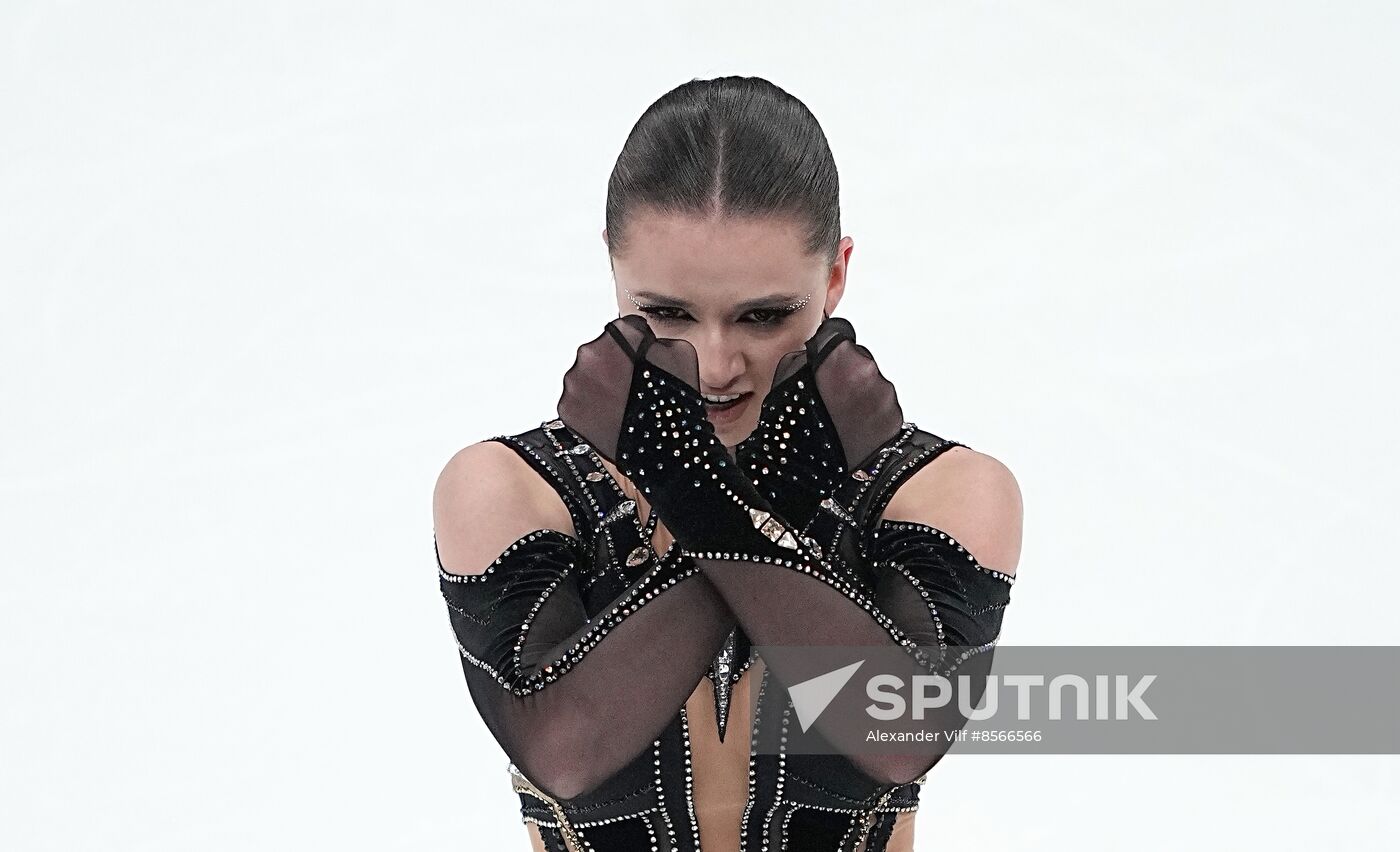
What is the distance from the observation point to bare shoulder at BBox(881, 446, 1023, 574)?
2.09 m

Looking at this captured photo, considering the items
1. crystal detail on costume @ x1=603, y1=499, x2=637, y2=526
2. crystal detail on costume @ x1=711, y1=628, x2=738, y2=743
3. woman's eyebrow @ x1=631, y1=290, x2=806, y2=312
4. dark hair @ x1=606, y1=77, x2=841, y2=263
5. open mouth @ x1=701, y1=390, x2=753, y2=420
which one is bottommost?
crystal detail on costume @ x1=711, y1=628, x2=738, y2=743

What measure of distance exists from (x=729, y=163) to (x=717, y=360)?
280mm

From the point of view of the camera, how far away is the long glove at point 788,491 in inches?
70.3

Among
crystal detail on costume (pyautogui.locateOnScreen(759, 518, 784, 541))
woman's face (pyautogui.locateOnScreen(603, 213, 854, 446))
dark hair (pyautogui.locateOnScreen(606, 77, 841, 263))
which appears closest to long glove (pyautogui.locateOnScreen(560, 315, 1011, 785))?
crystal detail on costume (pyautogui.locateOnScreen(759, 518, 784, 541))

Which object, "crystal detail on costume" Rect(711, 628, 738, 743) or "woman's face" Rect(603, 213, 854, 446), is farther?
"crystal detail on costume" Rect(711, 628, 738, 743)

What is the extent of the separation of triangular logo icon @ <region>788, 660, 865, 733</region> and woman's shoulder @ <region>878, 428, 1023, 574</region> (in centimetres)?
34

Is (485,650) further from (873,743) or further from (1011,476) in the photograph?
(1011,476)

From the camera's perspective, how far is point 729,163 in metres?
2.08

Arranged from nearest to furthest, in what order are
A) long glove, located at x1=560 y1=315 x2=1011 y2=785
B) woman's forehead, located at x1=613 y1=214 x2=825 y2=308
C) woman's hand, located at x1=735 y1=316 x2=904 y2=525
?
long glove, located at x1=560 y1=315 x2=1011 y2=785 → woman's hand, located at x1=735 y1=316 x2=904 y2=525 → woman's forehead, located at x1=613 y1=214 x2=825 y2=308

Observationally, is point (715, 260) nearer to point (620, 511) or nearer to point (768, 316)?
point (768, 316)

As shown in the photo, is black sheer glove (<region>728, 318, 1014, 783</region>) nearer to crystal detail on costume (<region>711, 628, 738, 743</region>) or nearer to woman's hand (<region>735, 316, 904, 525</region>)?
woman's hand (<region>735, 316, 904, 525</region>)

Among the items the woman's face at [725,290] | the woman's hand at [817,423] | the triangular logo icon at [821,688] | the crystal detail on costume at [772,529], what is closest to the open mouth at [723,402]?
the woman's face at [725,290]

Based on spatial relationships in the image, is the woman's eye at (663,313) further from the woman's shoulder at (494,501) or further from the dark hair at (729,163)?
the woman's shoulder at (494,501)

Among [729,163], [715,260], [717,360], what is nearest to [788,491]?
[717,360]
